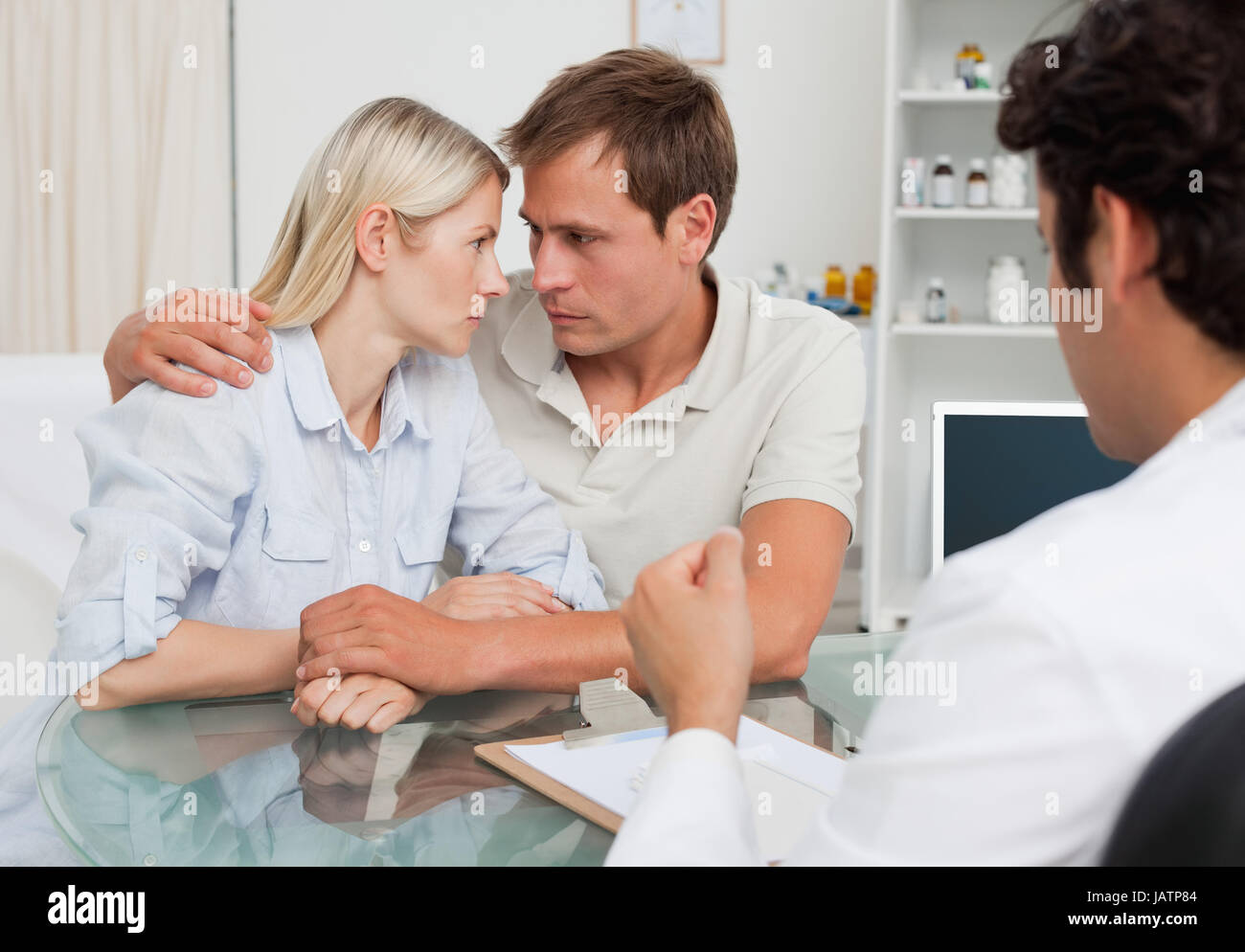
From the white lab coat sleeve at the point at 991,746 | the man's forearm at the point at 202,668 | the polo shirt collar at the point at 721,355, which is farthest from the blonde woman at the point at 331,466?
the white lab coat sleeve at the point at 991,746

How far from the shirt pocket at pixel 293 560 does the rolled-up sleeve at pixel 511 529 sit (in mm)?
217

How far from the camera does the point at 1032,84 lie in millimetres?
740

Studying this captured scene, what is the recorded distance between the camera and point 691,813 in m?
0.68

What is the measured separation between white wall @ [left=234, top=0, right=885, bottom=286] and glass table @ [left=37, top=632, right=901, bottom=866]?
2969 mm

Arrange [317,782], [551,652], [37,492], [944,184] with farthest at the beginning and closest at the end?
[944,184] < [37,492] < [551,652] < [317,782]

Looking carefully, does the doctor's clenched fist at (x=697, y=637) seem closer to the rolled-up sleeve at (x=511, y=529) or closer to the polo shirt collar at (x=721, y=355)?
the rolled-up sleeve at (x=511, y=529)

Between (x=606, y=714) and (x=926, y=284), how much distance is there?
10.2ft

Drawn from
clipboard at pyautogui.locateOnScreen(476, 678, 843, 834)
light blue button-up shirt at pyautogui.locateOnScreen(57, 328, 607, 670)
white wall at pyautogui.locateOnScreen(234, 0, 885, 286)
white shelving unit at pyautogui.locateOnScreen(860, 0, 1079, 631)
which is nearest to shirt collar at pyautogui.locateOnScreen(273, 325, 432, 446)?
light blue button-up shirt at pyautogui.locateOnScreen(57, 328, 607, 670)

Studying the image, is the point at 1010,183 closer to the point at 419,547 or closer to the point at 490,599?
the point at 419,547

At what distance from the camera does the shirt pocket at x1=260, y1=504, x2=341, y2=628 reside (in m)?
1.40

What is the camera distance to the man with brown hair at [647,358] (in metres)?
1.46

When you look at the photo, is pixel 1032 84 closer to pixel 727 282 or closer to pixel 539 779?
pixel 539 779

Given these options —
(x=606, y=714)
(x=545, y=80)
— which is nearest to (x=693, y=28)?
(x=545, y=80)
